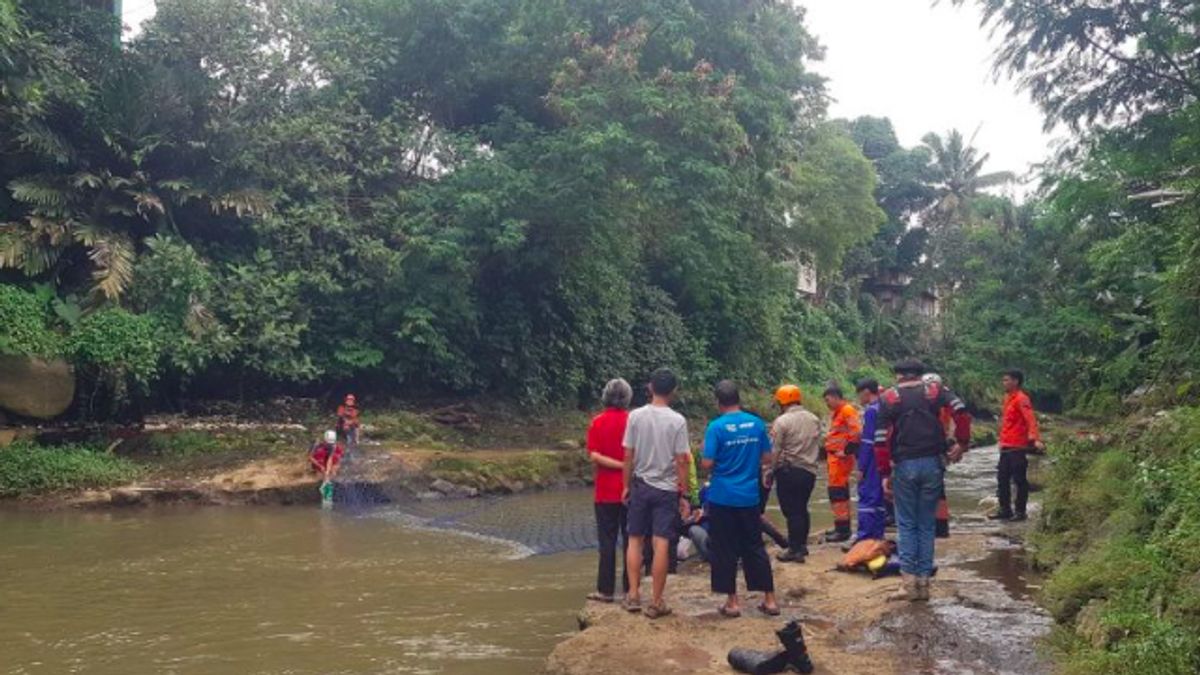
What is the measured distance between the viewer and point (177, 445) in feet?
56.4

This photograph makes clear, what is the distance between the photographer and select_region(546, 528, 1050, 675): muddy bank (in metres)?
5.54

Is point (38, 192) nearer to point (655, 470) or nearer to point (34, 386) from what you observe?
point (34, 386)

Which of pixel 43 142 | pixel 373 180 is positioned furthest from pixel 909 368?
pixel 373 180

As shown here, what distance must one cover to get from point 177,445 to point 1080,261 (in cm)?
2106

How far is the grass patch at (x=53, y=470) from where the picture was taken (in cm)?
1491

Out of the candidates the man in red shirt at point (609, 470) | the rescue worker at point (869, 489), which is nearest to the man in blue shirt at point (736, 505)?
the man in red shirt at point (609, 470)

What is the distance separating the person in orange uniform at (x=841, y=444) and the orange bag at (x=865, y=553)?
1.29 meters

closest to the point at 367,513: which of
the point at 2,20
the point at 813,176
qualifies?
the point at 2,20

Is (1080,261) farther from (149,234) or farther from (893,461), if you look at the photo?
(149,234)

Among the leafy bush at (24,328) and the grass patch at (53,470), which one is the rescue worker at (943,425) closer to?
the grass patch at (53,470)

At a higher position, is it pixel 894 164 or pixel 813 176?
pixel 894 164

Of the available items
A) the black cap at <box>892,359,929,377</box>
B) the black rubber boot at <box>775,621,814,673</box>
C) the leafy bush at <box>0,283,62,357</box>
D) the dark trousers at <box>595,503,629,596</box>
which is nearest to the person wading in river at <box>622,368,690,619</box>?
the dark trousers at <box>595,503,629,596</box>

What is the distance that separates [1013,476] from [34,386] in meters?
15.5

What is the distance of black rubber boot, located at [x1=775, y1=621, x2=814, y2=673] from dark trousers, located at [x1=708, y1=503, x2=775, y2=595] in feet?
4.35
